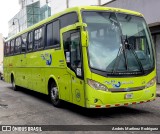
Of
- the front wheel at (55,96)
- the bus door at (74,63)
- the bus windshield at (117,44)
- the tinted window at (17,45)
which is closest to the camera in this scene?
the bus windshield at (117,44)

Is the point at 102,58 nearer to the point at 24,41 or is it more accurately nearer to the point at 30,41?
the point at 30,41

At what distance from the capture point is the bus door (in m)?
Answer: 8.95

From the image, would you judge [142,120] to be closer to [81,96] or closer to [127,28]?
[81,96]

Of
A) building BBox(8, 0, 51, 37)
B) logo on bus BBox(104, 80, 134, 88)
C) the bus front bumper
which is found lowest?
the bus front bumper

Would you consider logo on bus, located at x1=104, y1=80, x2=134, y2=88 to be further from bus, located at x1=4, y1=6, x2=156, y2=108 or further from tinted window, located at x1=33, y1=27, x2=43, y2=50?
tinted window, located at x1=33, y1=27, x2=43, y2=50

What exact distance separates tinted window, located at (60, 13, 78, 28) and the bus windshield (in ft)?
1.43

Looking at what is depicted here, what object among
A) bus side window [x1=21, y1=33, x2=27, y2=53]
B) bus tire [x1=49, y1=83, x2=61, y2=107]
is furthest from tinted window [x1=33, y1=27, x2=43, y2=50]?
bus tire [x1=49, y1=83, x2=61, y2=107]

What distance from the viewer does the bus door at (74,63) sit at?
29.3 feet

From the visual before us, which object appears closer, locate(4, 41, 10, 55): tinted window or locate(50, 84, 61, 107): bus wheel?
locate(50, 84, 61, 107): bus wheel

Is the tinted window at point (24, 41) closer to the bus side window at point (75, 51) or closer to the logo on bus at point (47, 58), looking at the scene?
the logo on bus at point (47, 58)

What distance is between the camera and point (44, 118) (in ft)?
30.6

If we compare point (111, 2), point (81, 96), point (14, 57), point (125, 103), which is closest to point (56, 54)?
point (81, 96)

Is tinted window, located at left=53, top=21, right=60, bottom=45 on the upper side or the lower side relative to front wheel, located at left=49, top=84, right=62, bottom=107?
upper

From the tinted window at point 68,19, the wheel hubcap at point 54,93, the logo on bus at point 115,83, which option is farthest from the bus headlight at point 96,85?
the wheel hubcap at point 54,93
